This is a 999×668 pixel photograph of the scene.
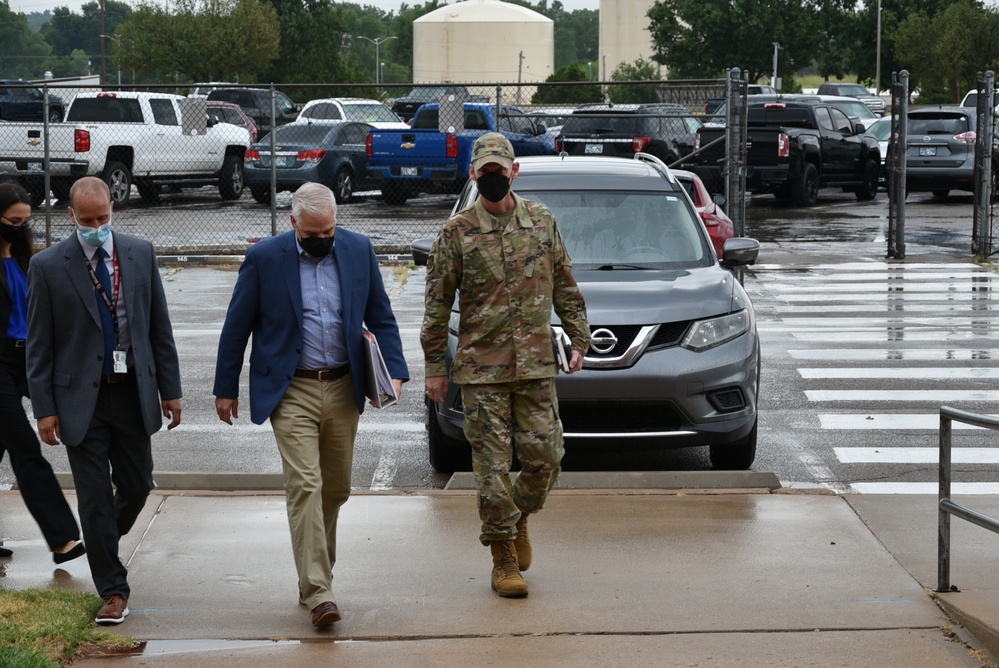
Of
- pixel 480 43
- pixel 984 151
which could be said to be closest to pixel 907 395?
pixel 984 151

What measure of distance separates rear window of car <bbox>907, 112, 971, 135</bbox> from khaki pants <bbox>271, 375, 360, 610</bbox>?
73.0 feet

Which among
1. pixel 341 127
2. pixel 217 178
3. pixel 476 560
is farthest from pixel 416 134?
pixel 476 560

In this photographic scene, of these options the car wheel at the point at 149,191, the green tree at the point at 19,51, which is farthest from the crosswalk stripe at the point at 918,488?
the green tree at the point at 19,51

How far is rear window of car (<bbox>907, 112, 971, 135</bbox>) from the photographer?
25.8 metres

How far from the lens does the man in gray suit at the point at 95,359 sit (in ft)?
17.7

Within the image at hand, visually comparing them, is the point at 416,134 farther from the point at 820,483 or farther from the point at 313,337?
the point at 313,337

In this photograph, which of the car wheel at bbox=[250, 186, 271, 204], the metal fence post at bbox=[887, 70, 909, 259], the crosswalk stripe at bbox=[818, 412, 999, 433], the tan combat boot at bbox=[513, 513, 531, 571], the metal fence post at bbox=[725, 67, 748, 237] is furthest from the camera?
the car wheel at bbox=[250, 186, 271, 204]

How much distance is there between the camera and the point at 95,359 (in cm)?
543

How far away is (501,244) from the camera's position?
5.63m

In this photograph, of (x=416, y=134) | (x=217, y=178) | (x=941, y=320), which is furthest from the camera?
(x=217, y=178)

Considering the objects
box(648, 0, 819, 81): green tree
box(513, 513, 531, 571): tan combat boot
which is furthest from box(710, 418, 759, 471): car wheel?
box(648, 0, 819, 81): green tree

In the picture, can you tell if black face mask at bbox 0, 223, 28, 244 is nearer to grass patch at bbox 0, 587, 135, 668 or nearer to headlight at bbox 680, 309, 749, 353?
grass patch at bbox 0, 587, 135, 668

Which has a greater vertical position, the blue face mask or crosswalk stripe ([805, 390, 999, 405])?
the blue face mask

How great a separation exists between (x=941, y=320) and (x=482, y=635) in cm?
978
